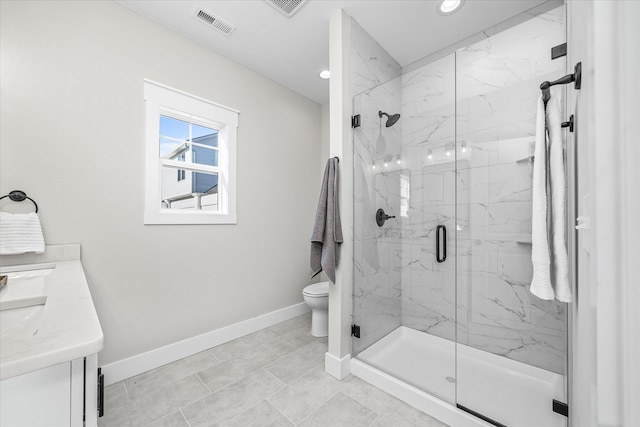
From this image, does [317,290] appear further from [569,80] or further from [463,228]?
[569,80]

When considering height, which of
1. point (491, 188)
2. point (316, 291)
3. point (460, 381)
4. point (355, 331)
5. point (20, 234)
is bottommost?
point (460, 381)

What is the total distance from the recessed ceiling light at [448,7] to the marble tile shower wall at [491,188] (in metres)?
0.32

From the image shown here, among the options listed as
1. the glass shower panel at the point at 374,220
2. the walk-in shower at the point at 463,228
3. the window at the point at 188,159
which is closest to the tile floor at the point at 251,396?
the walk-in shower at the point at 463,228

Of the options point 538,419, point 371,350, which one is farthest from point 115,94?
point 538,419

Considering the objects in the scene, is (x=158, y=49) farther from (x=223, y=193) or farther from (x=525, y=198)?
(x=525, y=198)

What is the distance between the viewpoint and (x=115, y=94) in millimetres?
→ 1821

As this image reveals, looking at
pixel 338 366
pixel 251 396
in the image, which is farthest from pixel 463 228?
pixel 251 396

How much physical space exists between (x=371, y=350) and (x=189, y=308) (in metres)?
1.51

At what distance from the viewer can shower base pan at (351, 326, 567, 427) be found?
141 centimetres

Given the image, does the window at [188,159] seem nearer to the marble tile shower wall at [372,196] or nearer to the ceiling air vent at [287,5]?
the ceiling air vent at [287,5]

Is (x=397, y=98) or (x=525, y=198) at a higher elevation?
(x=397, y=98)

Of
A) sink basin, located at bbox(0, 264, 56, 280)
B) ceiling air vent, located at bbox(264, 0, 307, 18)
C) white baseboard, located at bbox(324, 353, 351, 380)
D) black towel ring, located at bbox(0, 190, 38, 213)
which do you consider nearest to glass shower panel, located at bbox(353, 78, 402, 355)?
white baseboard, located at bbox(324, 353, 351, 380)

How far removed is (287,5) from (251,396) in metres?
2.66

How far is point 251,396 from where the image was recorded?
1.63 m
